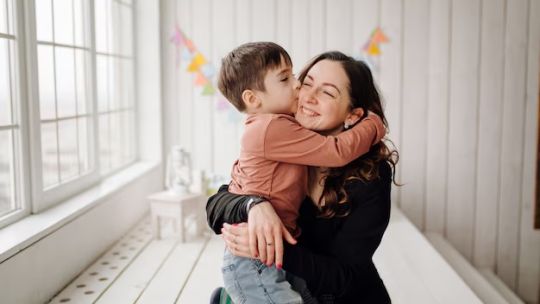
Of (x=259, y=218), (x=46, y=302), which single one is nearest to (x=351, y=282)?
(x=259, y=218)

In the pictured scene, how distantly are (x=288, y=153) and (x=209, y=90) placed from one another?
2.88 metres

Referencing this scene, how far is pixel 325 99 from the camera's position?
1.76 meters

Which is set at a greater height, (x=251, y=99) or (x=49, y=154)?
(x=251, y=99)

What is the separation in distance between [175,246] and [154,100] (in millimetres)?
1423

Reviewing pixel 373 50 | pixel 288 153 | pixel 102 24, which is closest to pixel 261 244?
pixel 288 153

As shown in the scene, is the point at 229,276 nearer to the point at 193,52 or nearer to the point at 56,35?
the point at 56,35

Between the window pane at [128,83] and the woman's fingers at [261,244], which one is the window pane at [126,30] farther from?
the woman's fingers at [261,244]

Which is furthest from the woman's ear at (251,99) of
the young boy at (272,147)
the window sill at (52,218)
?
the window sill at (52,218)

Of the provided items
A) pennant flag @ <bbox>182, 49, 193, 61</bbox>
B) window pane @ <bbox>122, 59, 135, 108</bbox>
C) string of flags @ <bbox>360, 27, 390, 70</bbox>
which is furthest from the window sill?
string of flags @ <bbox>360, 27, 390, 70</bbox>

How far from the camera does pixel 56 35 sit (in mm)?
2994

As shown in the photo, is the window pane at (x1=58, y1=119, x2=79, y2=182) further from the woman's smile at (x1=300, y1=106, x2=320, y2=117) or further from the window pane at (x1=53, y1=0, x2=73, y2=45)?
the woman's smile at (x1=300, y1=106, x2=320, y2=117)

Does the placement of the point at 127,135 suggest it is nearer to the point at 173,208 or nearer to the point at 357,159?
the point at 173,208

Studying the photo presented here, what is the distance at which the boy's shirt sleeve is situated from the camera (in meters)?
1.63

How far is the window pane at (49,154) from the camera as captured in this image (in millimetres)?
2891
